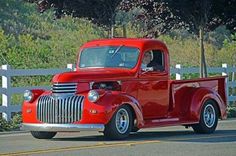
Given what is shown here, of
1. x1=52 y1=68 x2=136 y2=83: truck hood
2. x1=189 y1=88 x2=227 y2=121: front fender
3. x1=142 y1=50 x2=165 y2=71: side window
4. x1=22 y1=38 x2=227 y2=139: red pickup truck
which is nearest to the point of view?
x1=22 y1=38 x2=227 y2=139: red pickup truck

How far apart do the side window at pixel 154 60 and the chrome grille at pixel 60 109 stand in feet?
6.77

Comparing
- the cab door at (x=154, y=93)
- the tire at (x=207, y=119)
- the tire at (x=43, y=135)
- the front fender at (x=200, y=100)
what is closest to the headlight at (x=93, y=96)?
the cab door at (x=154, y=93)

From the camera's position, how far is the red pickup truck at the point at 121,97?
47.9 ft

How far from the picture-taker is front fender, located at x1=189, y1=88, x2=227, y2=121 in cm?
1642

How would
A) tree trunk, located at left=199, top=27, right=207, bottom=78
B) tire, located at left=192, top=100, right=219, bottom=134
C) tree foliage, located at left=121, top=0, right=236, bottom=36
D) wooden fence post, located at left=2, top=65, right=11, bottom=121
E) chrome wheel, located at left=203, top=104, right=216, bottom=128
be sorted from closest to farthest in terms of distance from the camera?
tire, located at left=192, top=100, right=219, bottom=134 < chrome wheel, located at left=203, top=104, right=216, bottom=128 < wooden fence post, located at left=2, top=65, right=11, bottom=121 < tree foliage, located at left=121, top=0, right=236, bottom=36 < tree trunk, located at left=199, top=27, right=207, bottom=78

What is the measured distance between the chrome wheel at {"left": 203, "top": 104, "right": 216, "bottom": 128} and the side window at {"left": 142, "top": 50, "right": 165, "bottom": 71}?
1441 millimetres

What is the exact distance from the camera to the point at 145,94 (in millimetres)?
15734

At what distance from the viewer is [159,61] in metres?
16.5

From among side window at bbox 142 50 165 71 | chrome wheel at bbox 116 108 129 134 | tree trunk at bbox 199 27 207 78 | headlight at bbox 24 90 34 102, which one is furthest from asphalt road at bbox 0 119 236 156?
tree trunk at bbox 199 27 207 78

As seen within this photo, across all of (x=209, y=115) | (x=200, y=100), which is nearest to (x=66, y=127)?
(x=200, y=100)

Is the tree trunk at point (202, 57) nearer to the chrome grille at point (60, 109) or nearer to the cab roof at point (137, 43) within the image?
the cab roof at point (137, 43)

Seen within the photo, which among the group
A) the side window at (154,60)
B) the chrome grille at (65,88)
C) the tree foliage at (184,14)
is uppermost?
the tree foliage at (184,14)

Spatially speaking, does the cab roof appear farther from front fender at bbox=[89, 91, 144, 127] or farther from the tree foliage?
the tree foliage

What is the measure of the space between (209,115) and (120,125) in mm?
2911
